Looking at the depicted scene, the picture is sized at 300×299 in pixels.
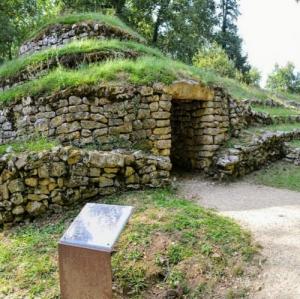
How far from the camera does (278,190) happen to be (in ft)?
21.0

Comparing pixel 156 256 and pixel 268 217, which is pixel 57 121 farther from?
pixel 268 217

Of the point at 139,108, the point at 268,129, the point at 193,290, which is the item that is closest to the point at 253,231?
the point at 193,290

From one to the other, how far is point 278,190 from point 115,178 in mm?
2978

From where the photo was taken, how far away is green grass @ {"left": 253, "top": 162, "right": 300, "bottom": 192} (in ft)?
22.1

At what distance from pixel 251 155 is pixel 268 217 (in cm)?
271

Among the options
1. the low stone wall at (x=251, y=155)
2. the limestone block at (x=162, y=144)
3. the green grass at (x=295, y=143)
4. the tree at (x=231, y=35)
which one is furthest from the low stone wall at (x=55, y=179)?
the tree at (x=231, y=35)

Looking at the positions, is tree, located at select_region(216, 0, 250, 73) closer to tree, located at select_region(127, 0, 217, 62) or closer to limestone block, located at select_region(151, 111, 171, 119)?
tree, located at select_region(127, 0, 217, 62)

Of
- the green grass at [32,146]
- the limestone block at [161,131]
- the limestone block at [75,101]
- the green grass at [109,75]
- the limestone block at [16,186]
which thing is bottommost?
the limestone block at [16,186]

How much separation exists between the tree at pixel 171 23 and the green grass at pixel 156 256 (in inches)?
632

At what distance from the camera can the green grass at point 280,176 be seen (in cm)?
672

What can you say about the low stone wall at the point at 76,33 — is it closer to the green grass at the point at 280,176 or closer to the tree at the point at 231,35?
the green grass at the point at 280,176

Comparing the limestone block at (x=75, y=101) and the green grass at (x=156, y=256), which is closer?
the green grass at (x=156, y=256)

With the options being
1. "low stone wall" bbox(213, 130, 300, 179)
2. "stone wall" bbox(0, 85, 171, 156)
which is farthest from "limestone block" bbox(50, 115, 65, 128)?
"low stone wall" bbox(213, 130, 300, 179)

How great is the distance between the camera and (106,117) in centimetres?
585
